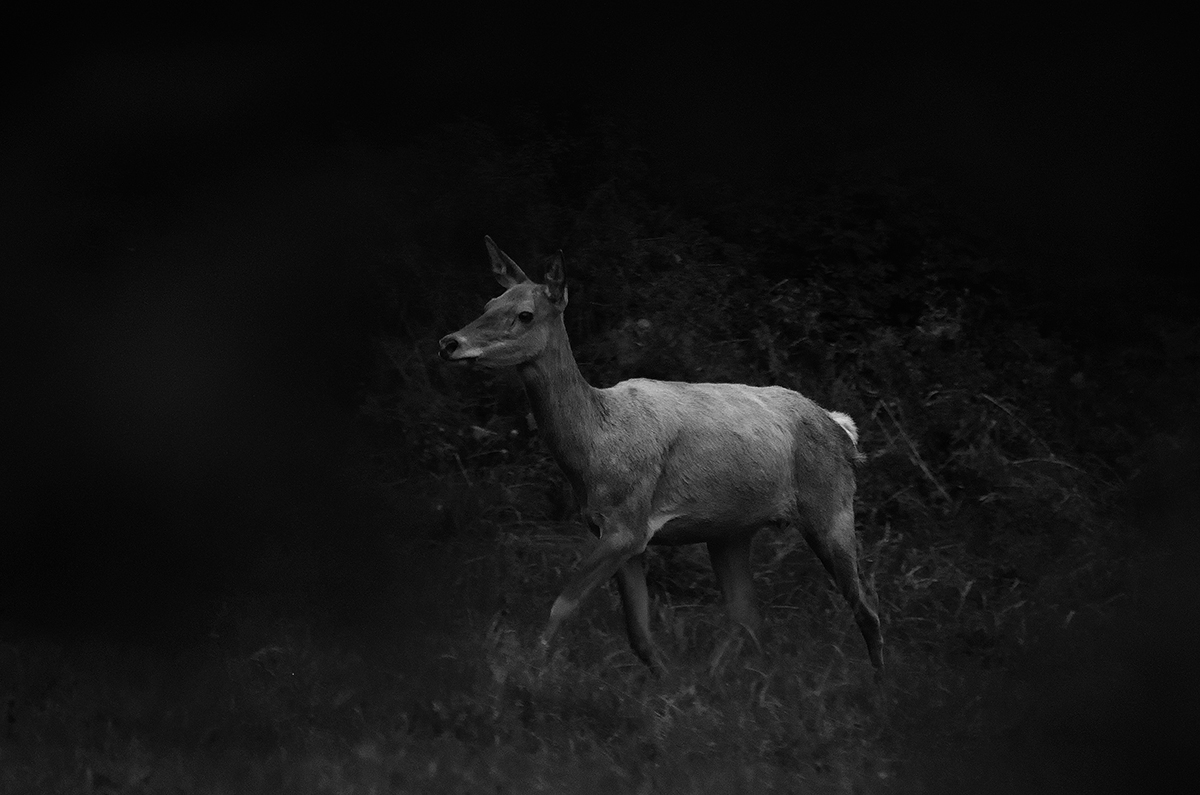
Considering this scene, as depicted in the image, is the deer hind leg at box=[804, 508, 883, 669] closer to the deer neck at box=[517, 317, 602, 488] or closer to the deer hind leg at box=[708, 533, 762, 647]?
the deer hind leg at box=[708, 533, 762, 647]

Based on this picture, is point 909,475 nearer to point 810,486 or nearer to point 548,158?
point 810,486

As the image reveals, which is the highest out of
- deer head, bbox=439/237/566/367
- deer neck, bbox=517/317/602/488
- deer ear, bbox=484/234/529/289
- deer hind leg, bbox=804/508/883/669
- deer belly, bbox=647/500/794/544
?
deer ear, bbox=484/234/529/289

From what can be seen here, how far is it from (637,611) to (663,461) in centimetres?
70

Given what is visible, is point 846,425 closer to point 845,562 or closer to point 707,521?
point 845,562

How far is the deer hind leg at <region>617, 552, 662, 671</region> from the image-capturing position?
7.12m

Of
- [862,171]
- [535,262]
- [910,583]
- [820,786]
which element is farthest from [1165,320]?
[535,262]

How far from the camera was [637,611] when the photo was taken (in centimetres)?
721

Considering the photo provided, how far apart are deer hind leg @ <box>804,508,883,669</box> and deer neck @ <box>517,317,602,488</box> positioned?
138cm

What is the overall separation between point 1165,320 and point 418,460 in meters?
4.41

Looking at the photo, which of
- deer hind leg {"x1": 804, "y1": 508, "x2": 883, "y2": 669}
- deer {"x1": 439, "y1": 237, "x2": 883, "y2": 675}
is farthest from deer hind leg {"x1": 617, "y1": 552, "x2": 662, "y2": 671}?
deer hind leg {"x1": 804, "y1": 508, "x2": 883, "y2": 669}

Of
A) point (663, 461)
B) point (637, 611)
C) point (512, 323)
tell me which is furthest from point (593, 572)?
point (512, 323)

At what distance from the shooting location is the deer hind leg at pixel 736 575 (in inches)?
308

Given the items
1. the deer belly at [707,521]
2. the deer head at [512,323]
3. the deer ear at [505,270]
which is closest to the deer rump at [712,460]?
the deer belly at [707,521]

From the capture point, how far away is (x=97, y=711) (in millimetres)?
5641
